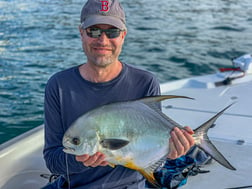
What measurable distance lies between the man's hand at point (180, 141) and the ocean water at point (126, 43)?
474 centimetres

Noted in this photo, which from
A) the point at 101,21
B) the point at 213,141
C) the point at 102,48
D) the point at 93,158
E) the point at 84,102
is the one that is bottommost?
the point at 213,141

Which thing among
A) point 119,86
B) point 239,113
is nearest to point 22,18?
point 239,113

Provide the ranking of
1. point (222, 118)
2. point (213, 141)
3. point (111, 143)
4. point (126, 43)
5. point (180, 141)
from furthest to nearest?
1. point (126, 43)
2. point (222, 118)
3. point (213, 141)
4. point (180, 141)
5. point (111, 143)

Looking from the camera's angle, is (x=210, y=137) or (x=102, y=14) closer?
(x=102, y=14)

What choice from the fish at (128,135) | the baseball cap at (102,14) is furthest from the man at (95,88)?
the fish at (128,135)

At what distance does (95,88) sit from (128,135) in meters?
0.56

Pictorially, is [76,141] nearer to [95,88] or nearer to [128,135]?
[128,135]

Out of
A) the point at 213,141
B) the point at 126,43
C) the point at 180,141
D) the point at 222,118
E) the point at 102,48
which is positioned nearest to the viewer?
the point at 180,141

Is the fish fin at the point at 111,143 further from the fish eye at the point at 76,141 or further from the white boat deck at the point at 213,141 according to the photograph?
the white boat deck at the point at 213,141

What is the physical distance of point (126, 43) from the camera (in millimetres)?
12859

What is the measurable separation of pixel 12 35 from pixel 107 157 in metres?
11.9

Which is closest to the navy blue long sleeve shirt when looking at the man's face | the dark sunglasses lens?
the man's face

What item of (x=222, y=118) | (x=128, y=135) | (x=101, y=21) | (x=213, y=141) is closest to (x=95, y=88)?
(x=101, y=21)

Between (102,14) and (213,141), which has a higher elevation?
(102,14)
